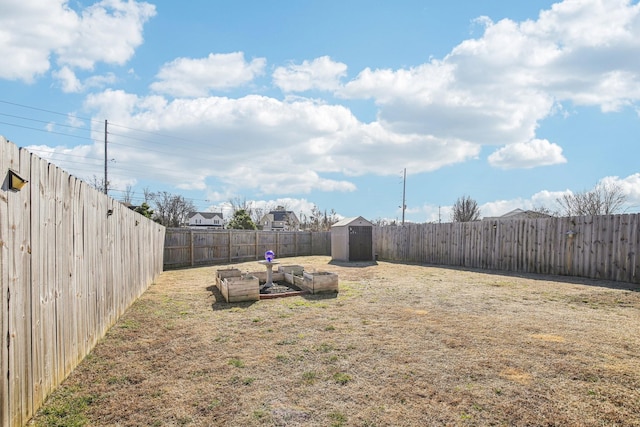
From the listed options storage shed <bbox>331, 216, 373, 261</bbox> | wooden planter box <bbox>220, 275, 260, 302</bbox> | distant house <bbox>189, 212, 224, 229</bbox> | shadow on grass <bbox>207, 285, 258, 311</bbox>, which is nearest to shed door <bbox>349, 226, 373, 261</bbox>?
storage shed <bbox>331, 216, 373, 261</bbox>

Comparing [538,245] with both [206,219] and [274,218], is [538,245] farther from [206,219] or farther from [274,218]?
[206,219]

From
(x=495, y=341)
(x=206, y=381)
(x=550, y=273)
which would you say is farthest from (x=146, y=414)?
(x=550, y=273)

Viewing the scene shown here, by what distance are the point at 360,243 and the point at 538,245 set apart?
6929 millimetres

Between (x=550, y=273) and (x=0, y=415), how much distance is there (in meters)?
11.6

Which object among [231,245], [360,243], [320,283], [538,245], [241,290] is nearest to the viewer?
[241,290]

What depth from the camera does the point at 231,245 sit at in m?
15.4

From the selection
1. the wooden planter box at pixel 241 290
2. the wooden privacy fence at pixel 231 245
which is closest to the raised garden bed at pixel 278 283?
the wooden planter box at pixel 241 290

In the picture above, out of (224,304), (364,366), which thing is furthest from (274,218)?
(364,366)

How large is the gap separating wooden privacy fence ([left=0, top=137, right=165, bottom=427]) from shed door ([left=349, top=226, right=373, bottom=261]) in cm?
1163

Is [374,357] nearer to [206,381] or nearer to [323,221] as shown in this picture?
[206,381]

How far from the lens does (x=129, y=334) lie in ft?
14.6

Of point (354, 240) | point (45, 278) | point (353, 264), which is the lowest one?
point (353, 264)

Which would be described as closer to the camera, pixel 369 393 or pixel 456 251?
pixel 369 393

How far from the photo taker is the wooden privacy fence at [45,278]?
6.85ft
